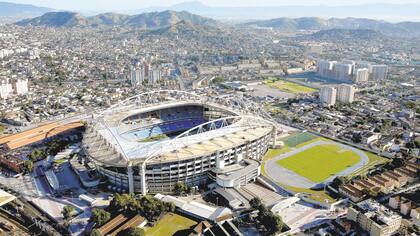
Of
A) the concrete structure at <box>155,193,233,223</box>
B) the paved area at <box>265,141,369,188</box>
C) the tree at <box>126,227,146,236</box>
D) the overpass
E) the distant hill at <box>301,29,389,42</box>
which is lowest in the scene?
the paved area at <box>265,141,369,188</box>

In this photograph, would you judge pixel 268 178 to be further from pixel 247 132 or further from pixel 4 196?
pixel 4 196

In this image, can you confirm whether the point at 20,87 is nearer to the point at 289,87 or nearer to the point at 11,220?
the point at 11,220

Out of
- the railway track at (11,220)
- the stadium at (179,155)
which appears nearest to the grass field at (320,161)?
the stadium at (179,155)

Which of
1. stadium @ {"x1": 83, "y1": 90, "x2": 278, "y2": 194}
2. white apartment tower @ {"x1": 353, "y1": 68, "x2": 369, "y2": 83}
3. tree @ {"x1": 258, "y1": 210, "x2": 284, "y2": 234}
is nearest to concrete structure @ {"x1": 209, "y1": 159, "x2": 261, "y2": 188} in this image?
stadium @ {"x1": 83, "y1": 90, "x2": 278, "y2": 194}

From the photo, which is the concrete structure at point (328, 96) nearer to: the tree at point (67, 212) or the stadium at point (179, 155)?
the stadium at point (179, 155)

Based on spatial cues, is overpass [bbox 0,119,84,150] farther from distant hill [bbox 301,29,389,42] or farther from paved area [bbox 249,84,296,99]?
distant hill [bbox 301,29,389,42]

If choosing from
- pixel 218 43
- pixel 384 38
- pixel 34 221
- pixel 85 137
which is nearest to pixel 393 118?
pixel 85 137
